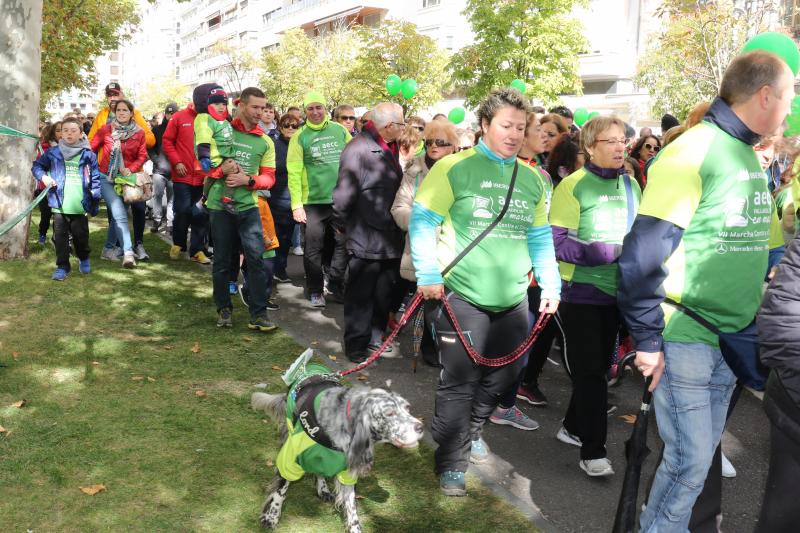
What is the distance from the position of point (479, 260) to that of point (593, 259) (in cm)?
81

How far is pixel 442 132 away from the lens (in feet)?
20.7

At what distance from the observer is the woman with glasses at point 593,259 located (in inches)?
178

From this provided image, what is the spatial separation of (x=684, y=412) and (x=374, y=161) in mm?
4304

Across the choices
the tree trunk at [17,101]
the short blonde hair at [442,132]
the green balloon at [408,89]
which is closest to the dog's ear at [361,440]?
the short blonde hair at [442,132]

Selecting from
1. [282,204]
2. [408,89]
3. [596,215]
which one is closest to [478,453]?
[596,215]

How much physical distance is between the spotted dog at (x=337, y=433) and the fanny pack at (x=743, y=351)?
1379 mm

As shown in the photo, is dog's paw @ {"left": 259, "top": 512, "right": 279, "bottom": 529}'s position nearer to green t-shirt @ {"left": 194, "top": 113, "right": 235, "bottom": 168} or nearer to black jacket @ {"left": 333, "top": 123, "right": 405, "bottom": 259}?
black jacket @ {"left": 333, "top": 123, "right": 405, "bottom": 259}

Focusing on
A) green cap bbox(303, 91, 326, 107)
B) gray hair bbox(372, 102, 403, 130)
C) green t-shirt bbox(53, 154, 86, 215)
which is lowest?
green t-shirt bbox(53, 154, 86, 215)

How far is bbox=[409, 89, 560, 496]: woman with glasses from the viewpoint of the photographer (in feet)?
13.8

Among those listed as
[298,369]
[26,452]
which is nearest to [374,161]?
[298,369]

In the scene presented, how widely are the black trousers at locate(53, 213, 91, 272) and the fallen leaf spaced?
586cm

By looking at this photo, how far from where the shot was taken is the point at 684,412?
10.2ft

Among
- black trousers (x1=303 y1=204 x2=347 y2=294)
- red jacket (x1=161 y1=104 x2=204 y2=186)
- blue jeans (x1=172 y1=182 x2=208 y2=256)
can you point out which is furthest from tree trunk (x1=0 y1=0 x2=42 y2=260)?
black trousers (x1=303 y1=204 x2=347 y2=294)

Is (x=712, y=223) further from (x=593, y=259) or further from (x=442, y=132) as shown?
(x=442, y=132)
